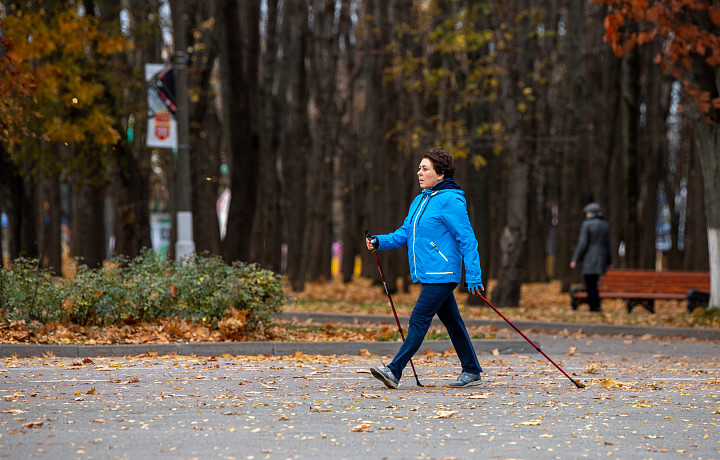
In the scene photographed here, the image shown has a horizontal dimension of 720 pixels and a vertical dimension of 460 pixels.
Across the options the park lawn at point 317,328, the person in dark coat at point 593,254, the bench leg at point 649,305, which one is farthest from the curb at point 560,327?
the bench leg at point 649,305

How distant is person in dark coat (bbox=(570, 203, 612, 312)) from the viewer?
20.3 m

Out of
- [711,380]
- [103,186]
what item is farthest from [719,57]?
[103,186]

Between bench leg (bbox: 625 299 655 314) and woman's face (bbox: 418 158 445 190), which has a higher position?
woman's face (bbox: 418 158 445 190)

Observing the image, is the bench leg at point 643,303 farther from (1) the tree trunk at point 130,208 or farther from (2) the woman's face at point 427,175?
(2) the woman's face at point 427,175

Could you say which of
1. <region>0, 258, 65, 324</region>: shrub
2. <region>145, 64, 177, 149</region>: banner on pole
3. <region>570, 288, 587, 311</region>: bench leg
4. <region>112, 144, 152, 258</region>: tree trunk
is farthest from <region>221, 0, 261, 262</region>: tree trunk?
<region>0, 258, 65, 324</region>: shrub

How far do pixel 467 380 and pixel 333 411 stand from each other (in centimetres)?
194

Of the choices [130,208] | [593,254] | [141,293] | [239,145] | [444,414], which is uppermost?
[239,145]

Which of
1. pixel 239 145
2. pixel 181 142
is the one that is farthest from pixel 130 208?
pixel 181 142

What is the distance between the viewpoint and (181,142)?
18.3m

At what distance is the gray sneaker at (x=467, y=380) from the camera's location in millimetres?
9375

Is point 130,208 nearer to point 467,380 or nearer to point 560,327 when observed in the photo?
point 560,327

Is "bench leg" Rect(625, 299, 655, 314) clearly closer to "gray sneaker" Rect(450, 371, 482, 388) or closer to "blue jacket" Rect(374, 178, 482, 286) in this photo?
"gray sneaker" Rect(450, 371, 482, 388)

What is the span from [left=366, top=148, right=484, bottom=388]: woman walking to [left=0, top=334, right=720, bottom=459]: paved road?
1.54ft

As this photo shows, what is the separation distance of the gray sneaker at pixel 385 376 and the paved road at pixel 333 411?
0.25 ft
